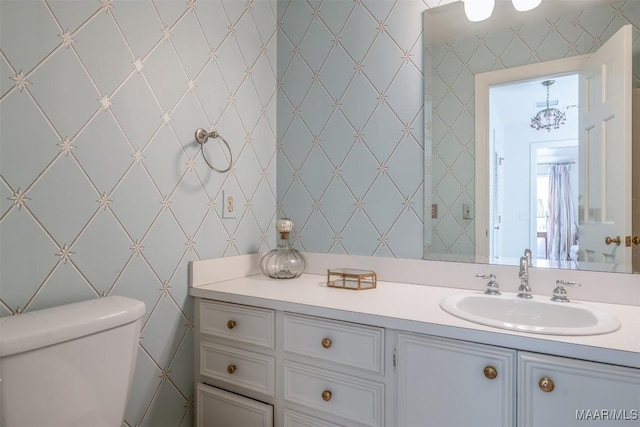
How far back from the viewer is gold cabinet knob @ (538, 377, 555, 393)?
94 cm

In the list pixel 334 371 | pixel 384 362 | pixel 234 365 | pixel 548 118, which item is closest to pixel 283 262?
pixel 234 365

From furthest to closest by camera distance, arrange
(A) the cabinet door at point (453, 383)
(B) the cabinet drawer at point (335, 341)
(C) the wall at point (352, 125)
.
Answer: (C) the wall at point (352, 125)
(B) the cabinet drawer at point (335, 341)
(A) the cabinet door at point (453, 383)

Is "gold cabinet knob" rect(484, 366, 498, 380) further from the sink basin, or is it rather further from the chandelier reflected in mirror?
the chandelier reflected in mirror

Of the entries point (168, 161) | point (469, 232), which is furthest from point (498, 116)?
point (168, 161)

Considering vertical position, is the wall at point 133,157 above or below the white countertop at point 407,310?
above

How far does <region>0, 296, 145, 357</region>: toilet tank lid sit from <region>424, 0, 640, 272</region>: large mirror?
3.84ft

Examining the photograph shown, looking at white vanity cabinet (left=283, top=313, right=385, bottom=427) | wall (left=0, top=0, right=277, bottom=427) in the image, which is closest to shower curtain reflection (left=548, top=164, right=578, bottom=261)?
white vanity cabinet (left=283, top=313, right=385, bottom=427)

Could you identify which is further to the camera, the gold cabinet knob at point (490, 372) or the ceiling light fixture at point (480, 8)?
the ceiling light fixture at point (480, 8)

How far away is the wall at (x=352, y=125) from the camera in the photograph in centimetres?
169

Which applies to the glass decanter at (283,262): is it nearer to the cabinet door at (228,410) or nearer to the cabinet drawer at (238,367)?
the cabinet drawer at (238,367)

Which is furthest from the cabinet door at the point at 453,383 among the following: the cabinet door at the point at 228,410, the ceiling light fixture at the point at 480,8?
the ceiling light fixture at the point at 480,8

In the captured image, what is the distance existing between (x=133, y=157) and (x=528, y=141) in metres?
1.42

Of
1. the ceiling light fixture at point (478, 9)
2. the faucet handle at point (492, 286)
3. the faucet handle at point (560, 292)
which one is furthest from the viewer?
the ceiling light fixture at point (478, 9)

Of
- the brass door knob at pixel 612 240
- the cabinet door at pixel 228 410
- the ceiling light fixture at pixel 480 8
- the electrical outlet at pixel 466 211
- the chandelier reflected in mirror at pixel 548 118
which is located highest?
the ceiling light fixture at pixel 480 8
